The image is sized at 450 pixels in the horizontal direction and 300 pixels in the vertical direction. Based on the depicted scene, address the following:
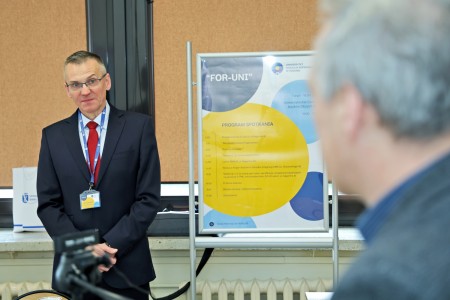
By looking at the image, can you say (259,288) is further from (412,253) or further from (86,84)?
(412,253)

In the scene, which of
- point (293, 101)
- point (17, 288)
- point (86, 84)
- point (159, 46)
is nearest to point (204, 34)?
point (159, 46)

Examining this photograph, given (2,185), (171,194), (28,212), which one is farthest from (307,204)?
(2,185)

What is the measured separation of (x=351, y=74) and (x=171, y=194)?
316cm

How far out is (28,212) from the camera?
3.50 m

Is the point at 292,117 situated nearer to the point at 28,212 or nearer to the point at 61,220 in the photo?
the point at 61,220

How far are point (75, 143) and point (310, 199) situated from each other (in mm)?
1158

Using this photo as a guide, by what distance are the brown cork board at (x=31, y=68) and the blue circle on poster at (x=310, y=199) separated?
4.95ft

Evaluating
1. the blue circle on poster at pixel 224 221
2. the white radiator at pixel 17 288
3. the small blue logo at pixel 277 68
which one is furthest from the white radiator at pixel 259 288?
the small blue logo at pixel 277 68

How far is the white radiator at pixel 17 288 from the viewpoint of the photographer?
3535 millimetres

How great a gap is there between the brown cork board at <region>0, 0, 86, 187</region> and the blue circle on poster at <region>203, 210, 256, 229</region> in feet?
3.92

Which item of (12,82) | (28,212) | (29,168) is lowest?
(28,212)

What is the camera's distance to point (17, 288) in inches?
139

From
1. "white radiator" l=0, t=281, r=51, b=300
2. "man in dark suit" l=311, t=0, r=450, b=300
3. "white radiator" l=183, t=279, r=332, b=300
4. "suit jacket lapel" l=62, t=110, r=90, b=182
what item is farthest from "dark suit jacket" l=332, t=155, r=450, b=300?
"white radiator" l=0, t=281, r=51, b=300

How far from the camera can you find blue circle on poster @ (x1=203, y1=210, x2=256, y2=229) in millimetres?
3137
